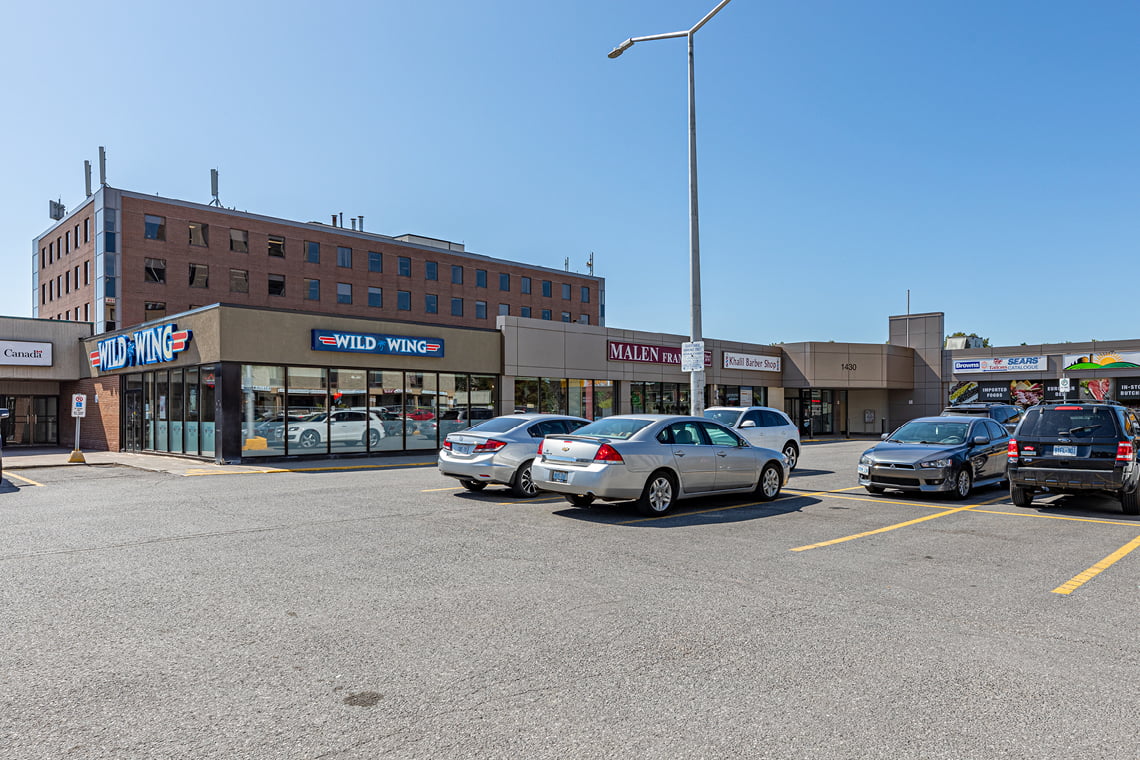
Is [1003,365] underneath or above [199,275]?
underneath

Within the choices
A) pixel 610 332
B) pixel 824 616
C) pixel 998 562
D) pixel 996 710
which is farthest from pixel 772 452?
pixel 610 332

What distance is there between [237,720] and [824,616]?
161 inches

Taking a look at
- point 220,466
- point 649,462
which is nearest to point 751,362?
point 220,466

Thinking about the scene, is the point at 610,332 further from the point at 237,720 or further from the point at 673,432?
the point at 237,720

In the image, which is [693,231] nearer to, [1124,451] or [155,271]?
[1124,451]

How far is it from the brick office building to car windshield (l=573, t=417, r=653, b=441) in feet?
108

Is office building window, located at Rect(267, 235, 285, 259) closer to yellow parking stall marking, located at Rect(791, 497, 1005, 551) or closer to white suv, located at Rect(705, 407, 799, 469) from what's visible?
white suv, located at Rect(705, 407, 799, 469)

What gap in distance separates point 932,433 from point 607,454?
24.9 feet

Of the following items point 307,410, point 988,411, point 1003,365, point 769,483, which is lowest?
point 769,483

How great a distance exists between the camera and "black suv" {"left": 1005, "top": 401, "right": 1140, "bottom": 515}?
37.7ft

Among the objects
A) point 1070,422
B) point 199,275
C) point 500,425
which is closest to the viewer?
point 1070,422

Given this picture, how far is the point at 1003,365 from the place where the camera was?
40.9 meters

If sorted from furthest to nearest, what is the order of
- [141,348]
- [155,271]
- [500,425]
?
[155,271] < [141,348] < [500,425]

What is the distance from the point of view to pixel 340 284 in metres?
60.7
